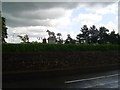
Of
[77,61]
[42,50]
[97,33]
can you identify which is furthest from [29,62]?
[97,33]

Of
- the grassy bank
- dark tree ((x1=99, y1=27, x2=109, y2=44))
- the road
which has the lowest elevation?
the road

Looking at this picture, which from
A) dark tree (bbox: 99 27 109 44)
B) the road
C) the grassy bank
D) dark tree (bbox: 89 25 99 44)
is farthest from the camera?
dark tree (bbox: 89 25 99 44)

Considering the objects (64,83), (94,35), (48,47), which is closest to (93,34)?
(94,35)

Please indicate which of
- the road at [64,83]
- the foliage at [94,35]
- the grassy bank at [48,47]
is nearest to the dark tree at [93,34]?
the foliage at [94,35]

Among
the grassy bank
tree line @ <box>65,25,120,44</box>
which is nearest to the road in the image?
the grassy bank

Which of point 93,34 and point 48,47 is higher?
point 93,34

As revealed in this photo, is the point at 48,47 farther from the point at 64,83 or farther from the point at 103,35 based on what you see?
the point at 103,35

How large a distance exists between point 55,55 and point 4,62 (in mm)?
4035

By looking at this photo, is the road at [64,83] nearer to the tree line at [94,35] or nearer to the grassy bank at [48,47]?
the grassy bank at [48,47]

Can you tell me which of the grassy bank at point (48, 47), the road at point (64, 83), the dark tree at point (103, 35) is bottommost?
the road at point (64, 83)

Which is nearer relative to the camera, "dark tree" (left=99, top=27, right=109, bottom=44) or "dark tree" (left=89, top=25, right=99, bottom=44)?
"dark tree" (left=99, top=27, right=109, bottom=44)

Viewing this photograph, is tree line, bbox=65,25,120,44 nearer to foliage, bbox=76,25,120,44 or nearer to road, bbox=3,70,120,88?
foliage, bbox=76,25,120,44

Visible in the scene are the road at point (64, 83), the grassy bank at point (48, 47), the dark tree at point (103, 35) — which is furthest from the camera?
the dark tree at point (103, 35)

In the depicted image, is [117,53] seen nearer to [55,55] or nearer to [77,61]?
[77,61]
